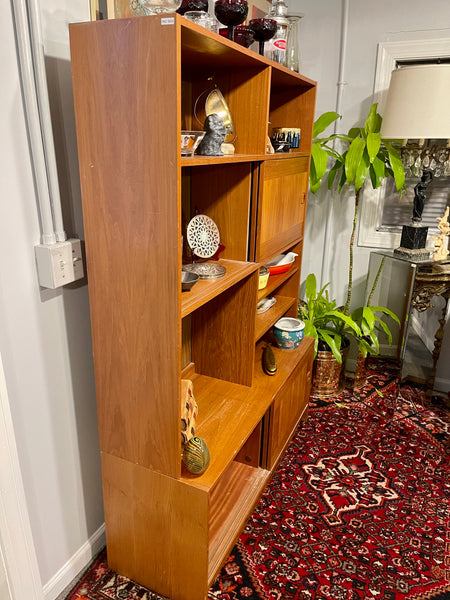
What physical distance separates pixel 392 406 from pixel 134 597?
1731 mm

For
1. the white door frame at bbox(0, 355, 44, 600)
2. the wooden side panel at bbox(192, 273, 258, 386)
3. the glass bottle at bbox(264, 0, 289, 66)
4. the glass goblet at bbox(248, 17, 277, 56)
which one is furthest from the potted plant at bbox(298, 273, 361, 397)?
the white door frame at bbox(0, 355, 44, 600)

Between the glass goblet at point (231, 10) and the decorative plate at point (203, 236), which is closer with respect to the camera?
the glass goblet at point (231, 10)

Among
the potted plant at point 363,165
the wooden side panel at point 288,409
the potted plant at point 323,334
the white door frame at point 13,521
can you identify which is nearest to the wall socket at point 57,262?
the white door frame at point 13,521

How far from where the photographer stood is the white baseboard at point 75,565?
150 centimetres

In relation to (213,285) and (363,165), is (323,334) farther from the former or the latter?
(213,285)

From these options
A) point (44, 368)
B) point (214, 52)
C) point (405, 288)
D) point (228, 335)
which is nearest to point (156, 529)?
point (44, 368)

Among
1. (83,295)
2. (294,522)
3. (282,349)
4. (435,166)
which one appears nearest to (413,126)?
(435,166)

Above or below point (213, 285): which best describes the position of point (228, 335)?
below

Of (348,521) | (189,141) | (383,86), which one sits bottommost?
(348,521)

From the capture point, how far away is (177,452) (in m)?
1.32

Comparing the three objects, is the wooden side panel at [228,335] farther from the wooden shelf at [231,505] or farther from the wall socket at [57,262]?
the wall socket at [57,262]

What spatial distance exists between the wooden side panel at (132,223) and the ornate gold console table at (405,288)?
1677 millimetres

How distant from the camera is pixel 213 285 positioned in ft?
4.61

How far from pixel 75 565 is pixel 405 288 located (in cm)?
200
